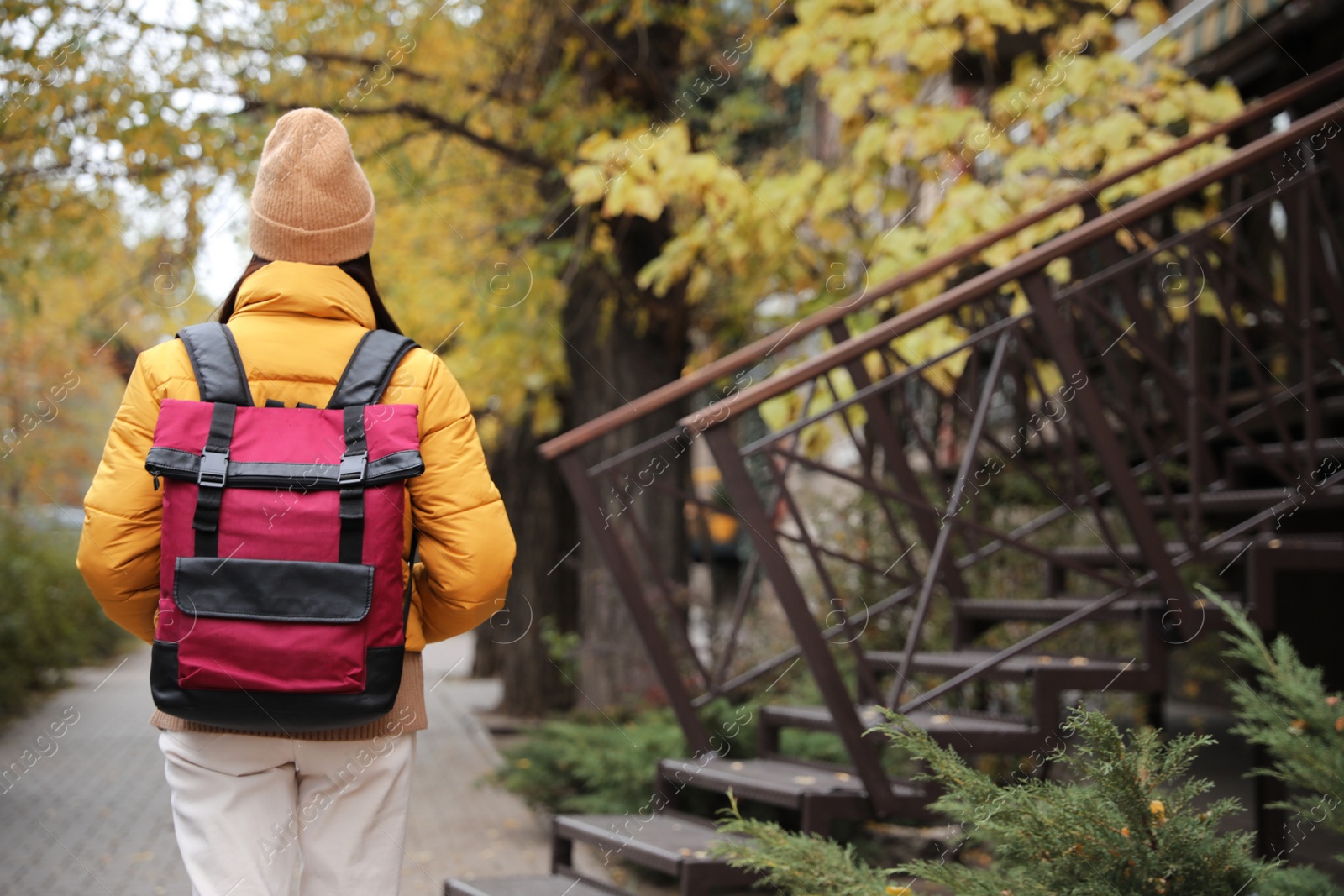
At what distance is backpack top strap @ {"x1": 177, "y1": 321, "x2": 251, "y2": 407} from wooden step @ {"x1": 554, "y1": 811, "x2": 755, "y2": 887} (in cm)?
182

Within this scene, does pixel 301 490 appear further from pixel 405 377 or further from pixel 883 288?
pixel 883 288

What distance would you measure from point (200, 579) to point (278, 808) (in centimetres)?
48

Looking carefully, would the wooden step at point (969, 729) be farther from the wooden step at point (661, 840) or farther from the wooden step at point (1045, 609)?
the wooden step at point (661, 840)

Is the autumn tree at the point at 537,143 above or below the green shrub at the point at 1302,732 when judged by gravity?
above

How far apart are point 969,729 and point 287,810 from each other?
2.33 m

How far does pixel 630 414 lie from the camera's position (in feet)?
14.3

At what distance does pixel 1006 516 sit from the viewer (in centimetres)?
681

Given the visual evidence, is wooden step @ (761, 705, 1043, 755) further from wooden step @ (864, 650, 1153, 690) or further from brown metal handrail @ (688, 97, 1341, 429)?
brown metal handrail @ (688, 97, 1341, 429)

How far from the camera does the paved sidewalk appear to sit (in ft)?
17.4

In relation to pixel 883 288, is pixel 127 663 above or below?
below

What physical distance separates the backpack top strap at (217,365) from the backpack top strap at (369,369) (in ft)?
0.53

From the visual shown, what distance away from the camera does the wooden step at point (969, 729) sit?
12.3ft

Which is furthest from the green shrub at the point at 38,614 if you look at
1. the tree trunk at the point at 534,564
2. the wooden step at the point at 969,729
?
the wooden step at the point at 969,729

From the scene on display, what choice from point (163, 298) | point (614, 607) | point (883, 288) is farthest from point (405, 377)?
point (614, 607)
